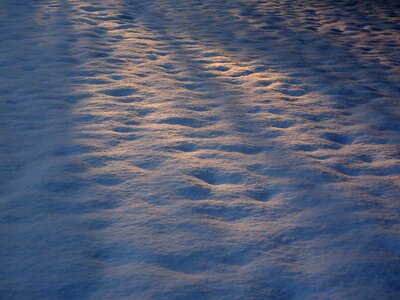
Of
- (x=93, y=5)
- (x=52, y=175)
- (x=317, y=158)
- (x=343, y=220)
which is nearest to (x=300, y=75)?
(x=317, y=158)

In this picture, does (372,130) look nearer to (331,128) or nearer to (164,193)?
(331,128)

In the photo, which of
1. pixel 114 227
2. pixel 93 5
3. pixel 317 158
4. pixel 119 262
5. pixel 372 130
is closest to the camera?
pixel 119 262

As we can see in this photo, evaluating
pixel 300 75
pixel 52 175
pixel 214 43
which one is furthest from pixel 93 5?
pixel 52 175

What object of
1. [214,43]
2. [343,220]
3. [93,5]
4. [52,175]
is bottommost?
[343,220]

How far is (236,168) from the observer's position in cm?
212

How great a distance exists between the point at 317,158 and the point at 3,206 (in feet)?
5.71

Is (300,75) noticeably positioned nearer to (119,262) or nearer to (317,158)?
(317,158)

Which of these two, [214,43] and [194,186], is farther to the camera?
[214,43]

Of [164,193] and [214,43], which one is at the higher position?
[214,43]

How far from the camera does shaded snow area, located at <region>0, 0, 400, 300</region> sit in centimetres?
144

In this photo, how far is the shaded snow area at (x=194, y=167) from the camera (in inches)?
56.8

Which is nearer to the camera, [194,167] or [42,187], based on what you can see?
[42,187]

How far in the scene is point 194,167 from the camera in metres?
2.10

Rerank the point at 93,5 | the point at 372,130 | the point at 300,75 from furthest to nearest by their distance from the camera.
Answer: the point at 93,5
the point at 300,75
the point at 372,130
